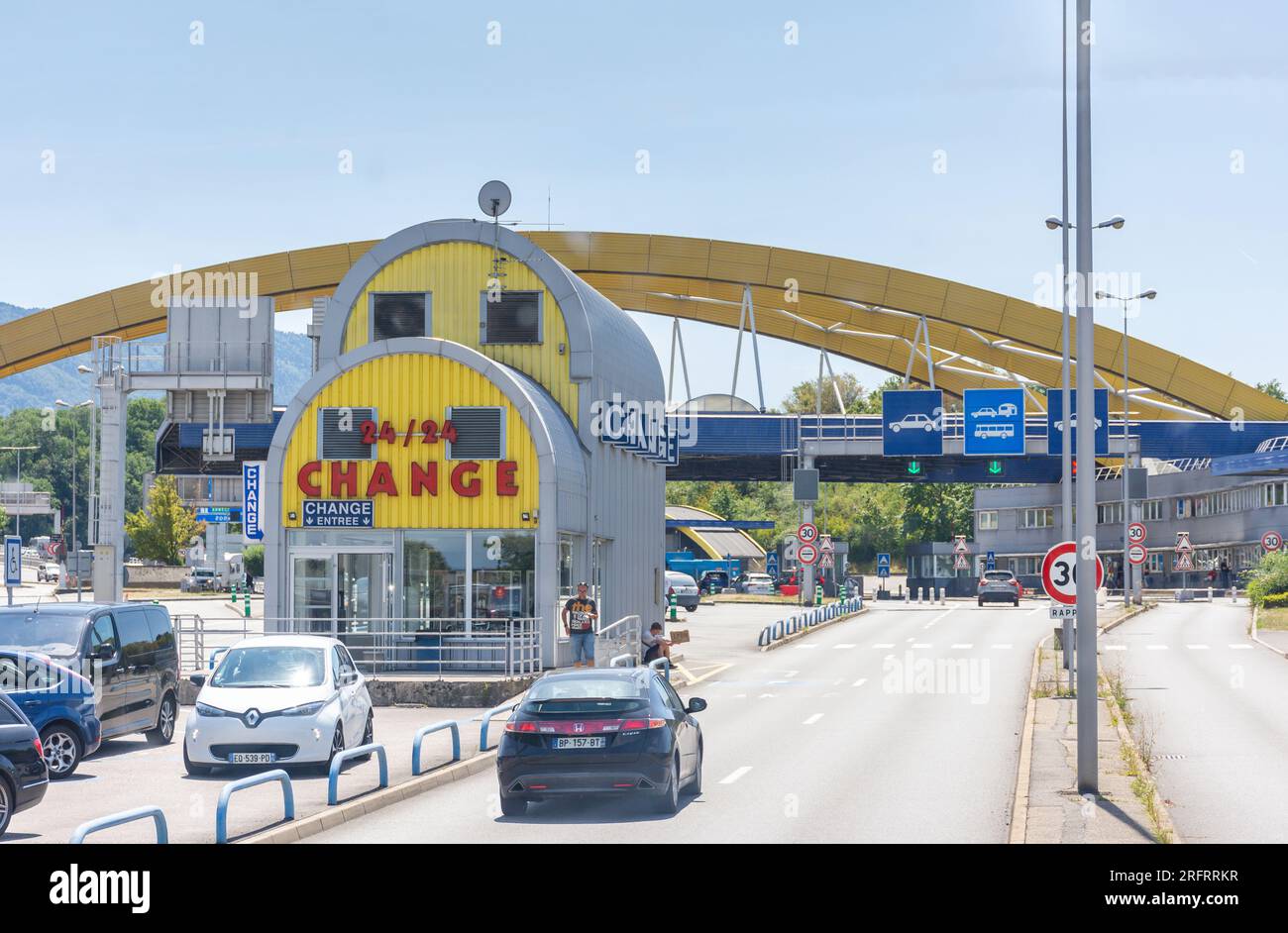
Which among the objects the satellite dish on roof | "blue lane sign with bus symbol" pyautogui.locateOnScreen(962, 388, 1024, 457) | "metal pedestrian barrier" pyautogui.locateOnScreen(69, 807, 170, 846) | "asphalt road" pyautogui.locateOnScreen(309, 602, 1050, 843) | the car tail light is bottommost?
"asphalt road" pyautogui.locateOnScreen(309, 602, 1050, 843)

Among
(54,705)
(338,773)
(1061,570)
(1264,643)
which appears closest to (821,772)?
(338,773)

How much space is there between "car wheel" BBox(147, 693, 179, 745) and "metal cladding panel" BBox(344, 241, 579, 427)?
1356 centimetres

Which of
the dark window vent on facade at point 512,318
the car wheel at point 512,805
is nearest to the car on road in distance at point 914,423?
the dark window vent on facade at point 512,318

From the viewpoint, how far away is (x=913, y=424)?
195 feet

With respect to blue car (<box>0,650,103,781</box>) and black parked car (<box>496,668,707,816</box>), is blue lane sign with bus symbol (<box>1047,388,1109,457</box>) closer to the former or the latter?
blue car (<box>0,650,103,781</box>)

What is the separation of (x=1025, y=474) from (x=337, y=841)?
187 feet

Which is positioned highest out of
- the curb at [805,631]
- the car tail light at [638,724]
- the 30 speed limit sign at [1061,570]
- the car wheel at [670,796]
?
the 30 speed limit sign at [1061,570]

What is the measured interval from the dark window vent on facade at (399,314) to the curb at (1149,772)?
16.2 meters

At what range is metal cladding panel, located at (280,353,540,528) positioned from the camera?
31.0 m

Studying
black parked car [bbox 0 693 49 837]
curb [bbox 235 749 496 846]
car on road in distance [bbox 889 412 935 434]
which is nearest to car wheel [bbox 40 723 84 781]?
curb [bbox 235 749 496 846]

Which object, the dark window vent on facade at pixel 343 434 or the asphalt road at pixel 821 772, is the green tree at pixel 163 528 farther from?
the dark window vent on facade at pixel 343 434

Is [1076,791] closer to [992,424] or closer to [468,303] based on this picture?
[468,303]

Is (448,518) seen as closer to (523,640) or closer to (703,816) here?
(523,640)

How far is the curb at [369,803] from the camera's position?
44.5 feet
